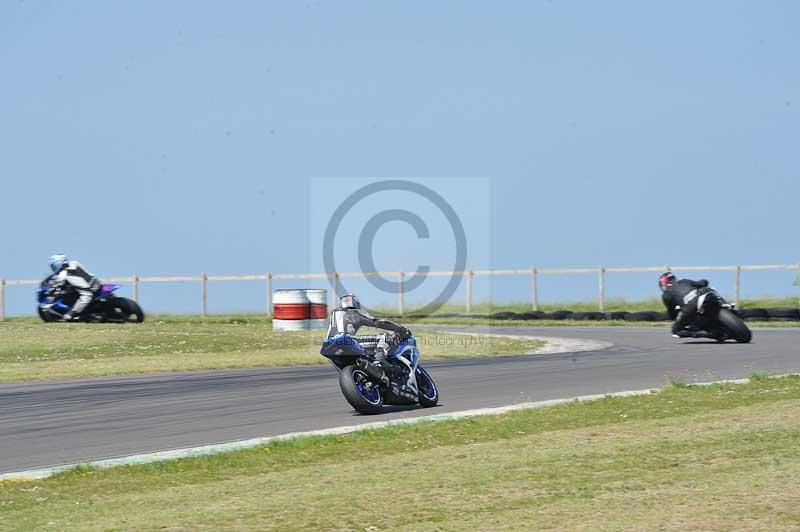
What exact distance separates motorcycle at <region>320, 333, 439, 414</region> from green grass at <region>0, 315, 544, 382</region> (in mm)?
7950

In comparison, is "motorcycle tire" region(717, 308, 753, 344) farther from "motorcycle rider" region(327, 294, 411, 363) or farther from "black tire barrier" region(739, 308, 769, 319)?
"motorcycle rider" region(327, 294, 411, 363)

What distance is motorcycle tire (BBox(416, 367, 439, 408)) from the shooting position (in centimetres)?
1504

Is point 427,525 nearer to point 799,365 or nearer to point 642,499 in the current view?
point 642,499

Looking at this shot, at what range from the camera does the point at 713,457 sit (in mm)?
10008

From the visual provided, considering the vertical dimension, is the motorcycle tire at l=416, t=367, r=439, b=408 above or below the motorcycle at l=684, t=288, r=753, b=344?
below

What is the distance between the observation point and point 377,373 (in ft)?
47.4

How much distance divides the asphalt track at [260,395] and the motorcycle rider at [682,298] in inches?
26.4

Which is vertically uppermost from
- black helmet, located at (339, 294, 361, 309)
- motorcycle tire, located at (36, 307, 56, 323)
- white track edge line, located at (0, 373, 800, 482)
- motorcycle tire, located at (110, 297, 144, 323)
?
black helmet, located at (339, 294, 361, 309)

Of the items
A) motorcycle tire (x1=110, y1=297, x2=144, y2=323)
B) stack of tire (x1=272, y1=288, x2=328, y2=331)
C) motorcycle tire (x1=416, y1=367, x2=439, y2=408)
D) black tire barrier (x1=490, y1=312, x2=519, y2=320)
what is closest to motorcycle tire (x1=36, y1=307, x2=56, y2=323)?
motorcycle tire (x1=110, y1=297, x2=144, y2=323)

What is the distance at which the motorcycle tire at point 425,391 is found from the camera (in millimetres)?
15039

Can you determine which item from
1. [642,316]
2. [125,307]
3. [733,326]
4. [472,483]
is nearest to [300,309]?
[125,307]

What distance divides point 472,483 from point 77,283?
1080 inches

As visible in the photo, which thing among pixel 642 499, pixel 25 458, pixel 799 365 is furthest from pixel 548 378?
pixel 642 499

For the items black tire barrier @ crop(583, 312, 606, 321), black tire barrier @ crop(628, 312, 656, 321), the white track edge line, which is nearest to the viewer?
the white track edge line
